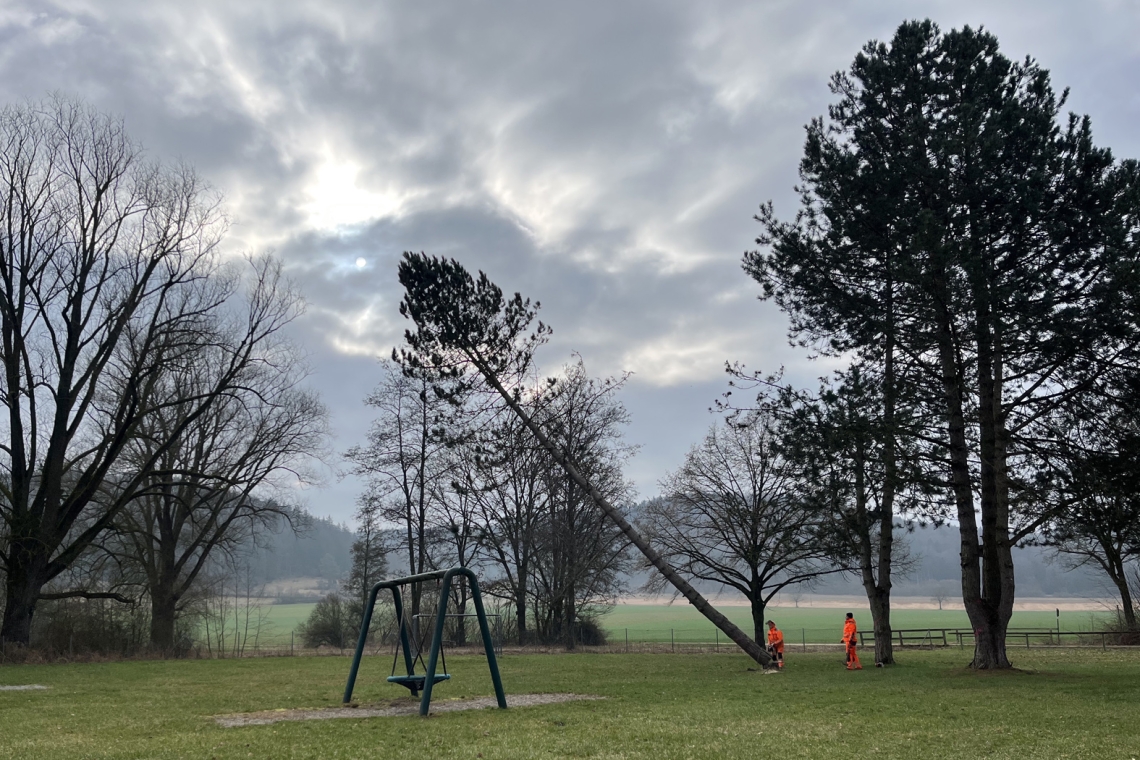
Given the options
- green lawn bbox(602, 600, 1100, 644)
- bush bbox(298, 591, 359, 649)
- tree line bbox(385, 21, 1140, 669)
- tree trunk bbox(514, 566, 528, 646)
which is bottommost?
green lawn bbox(602, 600, 1100, 644)

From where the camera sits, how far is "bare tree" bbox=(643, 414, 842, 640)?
35375mm

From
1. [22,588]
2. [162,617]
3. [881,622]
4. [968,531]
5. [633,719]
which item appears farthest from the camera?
[162,617]

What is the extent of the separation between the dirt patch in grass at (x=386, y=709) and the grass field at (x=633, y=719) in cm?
56

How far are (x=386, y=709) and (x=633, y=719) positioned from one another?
14.4ft

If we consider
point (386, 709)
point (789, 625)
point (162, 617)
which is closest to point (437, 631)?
point (386, 709)

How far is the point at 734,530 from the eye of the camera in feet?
121

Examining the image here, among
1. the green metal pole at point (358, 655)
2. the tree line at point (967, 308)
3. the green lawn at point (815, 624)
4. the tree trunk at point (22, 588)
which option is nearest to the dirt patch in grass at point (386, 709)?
the green metal pole at point (358, 655)

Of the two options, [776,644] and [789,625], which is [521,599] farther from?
[789,625]

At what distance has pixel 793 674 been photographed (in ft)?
71.4

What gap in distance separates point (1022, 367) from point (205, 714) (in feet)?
57.5

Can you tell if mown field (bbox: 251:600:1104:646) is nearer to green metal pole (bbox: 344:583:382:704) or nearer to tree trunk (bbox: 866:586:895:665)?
tree trunk (bbox: 866:586:895:665)

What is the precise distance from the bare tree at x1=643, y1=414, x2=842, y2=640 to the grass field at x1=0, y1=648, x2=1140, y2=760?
14.8 m

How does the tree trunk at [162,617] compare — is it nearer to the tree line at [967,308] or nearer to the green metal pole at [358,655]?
the green metal pole at [358,655]

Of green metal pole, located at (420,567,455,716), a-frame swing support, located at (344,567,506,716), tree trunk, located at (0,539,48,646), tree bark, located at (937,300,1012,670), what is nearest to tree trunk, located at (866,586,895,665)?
tree bark, located at (937,300,1012,670)
